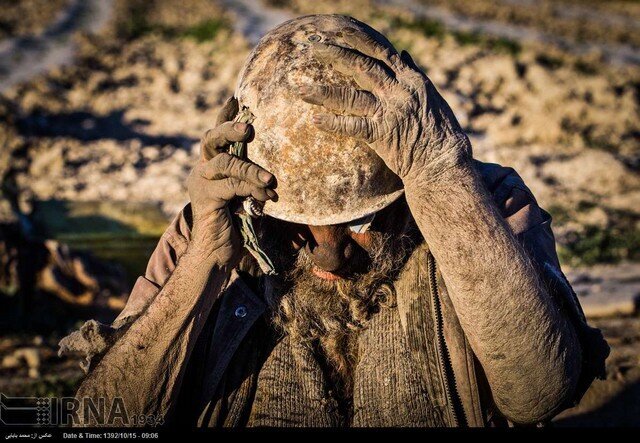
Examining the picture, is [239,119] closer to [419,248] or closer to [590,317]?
[419,248]

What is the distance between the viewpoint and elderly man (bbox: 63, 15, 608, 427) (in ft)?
7.34

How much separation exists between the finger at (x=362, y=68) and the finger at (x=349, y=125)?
109mm

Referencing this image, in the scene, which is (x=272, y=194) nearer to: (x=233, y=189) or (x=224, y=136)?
(x=233, y=189)

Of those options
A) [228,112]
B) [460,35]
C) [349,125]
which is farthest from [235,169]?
[460,35]

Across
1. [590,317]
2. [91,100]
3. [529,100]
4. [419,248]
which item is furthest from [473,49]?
[419,248]

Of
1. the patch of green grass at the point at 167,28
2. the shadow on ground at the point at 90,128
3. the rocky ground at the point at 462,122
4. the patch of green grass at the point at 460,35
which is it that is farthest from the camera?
the patch of green grass at the point at 167,28

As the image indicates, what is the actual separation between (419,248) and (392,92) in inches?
37.2

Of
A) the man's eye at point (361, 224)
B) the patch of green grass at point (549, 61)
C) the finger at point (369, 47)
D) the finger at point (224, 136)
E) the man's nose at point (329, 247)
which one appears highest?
the patch of green grass at point (549, 61)

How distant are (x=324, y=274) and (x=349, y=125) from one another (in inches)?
35.8

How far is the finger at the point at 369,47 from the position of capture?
86.1 inches

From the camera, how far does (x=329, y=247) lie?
2.61 metres

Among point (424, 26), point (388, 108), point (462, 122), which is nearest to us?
point (388, 108)

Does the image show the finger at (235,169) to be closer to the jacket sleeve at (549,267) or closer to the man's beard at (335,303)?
the man's beard at (335,303)

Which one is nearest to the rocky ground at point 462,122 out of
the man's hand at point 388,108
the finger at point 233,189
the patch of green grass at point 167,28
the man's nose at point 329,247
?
the patch of green grass at point 167,28
